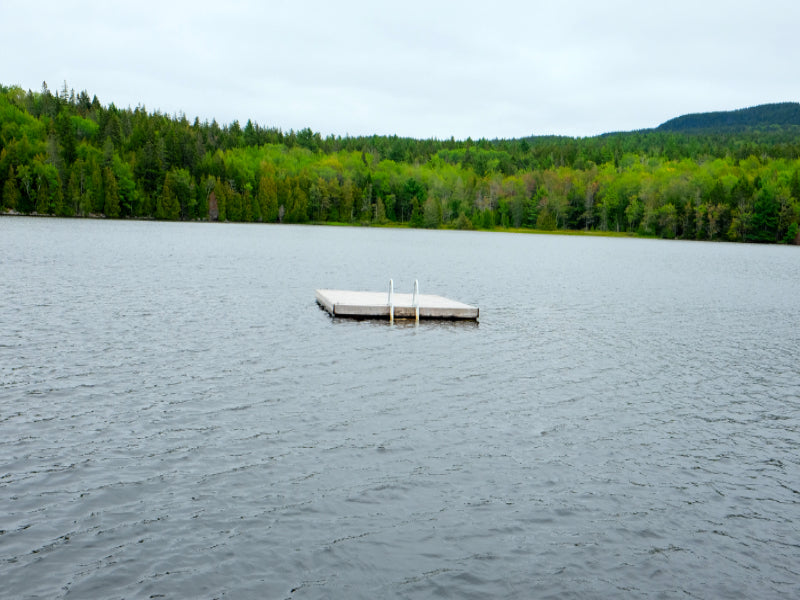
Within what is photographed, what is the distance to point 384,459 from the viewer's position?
591 inches

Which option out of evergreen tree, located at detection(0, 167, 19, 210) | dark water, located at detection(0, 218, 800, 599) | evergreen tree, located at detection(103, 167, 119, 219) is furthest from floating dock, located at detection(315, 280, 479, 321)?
evergreen tree, located at detection(0, 167, 19, 210)

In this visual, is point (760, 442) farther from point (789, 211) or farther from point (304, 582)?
point (789, 211)

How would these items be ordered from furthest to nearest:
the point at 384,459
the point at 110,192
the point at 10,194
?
the point at 110,192 < the point at 10,194 < the point at 384,459

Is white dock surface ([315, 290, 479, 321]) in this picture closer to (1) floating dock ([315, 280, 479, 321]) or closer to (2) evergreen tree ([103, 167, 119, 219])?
(1) floating dock ([315, 280, 479, 321])

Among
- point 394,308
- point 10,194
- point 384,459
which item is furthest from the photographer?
point 10,194

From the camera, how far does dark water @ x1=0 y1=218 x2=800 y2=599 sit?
1066 cm

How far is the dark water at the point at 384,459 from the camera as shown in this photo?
10.7 meters

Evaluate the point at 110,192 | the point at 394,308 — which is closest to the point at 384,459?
the point at 394,308

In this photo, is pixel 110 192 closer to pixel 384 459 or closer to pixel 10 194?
pixel 10 194

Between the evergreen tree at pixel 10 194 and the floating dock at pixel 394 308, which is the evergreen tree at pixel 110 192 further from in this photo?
the floating dock at pixel 394 308

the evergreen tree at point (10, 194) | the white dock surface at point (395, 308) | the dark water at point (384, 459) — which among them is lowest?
the dark water at point (384, 459)

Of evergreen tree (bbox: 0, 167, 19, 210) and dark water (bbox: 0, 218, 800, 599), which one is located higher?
evergreen tree (bbox: 0, 167, 19, 210)

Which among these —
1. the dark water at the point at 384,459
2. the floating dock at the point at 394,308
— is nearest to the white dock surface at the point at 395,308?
the floating dock at the point at 394,308

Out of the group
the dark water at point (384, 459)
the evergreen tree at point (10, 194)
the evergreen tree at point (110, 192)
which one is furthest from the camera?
the evergreen tree at point (110, 192)
